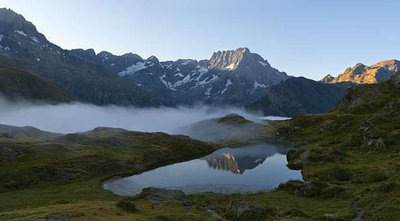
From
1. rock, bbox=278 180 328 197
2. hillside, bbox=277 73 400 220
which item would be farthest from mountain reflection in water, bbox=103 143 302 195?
Result: rock, bbox=278 180 328 197

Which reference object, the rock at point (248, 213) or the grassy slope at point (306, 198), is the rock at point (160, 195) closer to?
the grassy slope at point (306, 198)

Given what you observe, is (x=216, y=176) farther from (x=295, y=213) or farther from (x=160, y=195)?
(x=295, y=213)

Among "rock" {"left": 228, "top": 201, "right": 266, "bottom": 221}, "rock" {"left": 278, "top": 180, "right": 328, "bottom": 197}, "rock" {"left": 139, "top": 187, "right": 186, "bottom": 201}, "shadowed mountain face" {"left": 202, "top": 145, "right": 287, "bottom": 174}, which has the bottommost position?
"rock" {"left": 228, "top": 201, "right": 266, "bottom": 221}

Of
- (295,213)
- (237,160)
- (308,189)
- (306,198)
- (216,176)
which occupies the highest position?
(237,160)

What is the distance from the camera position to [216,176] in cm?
12975

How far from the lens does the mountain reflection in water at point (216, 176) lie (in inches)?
4171

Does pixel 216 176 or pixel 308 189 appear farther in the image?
pixel 216 176

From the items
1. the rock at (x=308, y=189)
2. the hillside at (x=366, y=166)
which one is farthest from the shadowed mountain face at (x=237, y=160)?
the rock at (x=308, y=189)

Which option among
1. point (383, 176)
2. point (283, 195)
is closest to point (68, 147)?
point (283, 195)

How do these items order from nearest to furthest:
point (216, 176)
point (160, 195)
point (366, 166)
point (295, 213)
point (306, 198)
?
point (295, 213) → point (306, 198) → point (160, 195) → point (366, 166) → point (216, 176)

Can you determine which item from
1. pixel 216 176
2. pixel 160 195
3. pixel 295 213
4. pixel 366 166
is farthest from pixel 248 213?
pixel 216 176

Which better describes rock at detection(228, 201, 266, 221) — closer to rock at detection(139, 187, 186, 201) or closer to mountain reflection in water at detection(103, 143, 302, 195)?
rock at detection(139, 187, 186, 201)

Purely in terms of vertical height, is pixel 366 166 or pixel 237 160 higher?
pixel 237 160

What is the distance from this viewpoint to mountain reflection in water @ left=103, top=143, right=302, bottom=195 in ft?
348
